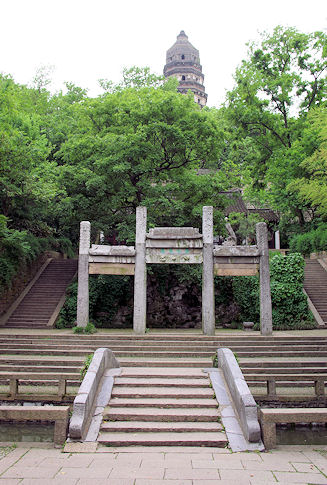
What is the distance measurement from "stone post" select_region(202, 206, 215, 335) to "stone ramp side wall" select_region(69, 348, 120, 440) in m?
6.17

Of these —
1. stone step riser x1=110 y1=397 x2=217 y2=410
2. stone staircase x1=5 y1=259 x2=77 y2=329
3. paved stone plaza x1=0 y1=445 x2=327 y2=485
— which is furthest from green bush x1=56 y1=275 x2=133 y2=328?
paved stone plaza x1=0 y1=445 x2=327 y2=485

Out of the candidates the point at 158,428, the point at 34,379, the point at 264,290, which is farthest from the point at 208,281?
the point at 158,428

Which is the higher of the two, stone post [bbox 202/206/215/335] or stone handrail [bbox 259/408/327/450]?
stone post [bbox 202/206/215/335]

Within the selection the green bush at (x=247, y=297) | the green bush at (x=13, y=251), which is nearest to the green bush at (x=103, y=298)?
the green bush at (x=13, y=251)

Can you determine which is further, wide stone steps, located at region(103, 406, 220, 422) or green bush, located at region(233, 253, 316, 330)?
green bush, located at region(233, 253, 316, 330)

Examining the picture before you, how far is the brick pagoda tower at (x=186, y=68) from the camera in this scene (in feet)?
183

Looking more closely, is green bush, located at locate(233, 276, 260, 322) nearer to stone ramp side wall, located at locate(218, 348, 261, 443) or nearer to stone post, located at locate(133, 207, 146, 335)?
stone post, located at locate(133, 207, 146, 335)

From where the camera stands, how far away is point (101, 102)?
17594 millimetres

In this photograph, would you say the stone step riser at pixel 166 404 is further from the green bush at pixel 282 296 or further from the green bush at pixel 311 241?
the green bush at pixel 311 241

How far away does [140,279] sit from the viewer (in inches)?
555

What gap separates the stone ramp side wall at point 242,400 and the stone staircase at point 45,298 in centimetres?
1102

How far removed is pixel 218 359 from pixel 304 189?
8.59 meters

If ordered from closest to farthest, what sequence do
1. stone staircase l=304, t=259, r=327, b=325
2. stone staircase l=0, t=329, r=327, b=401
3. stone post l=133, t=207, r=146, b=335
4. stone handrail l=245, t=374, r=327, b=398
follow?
stone handrail l=245, t=374, r=327, b=398, stone staircase l=0, t=329, r=327, b=401, stone post l=133, t=207, r=146, b=335, stone staircase l=304, t=259, r=327, b=325

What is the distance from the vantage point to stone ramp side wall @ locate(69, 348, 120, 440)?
235 inches
